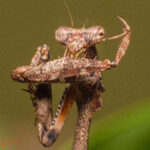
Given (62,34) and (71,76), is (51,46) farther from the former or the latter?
(71,76)

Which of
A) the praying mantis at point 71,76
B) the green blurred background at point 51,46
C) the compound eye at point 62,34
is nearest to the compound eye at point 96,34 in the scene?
the praying mantis at point 71,76

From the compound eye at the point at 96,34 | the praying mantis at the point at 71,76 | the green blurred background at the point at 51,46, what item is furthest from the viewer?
the green blurred background at the point at 51,46

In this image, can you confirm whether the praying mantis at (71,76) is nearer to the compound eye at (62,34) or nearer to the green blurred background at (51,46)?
the compound eye at (62,34)

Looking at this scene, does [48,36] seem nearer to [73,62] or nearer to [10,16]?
[10,16]

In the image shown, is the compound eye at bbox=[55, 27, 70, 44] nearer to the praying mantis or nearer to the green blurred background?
the praying mantis

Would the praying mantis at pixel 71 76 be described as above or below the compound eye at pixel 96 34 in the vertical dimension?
below

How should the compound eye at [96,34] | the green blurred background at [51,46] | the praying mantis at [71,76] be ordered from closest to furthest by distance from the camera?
the praying mantis at [71,76], the compound eye at [96,34], the green blurred background at [51,46]

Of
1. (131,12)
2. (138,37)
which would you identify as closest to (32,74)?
(131,12)

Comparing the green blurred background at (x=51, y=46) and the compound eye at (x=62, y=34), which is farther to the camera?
the green blurred background at (x=51, y=46)

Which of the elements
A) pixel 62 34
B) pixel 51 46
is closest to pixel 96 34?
pixel 62 34

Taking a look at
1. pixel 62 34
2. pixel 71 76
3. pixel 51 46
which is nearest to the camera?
pixel 71 76

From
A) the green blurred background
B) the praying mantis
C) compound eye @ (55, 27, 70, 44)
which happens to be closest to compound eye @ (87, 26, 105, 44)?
the praying mantis
